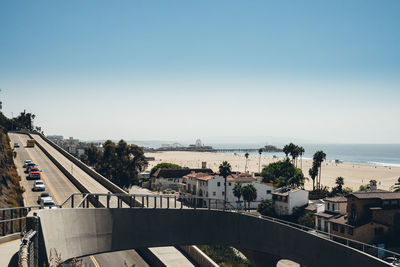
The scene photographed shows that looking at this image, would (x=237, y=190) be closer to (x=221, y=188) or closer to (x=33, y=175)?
(x=221, y=188)

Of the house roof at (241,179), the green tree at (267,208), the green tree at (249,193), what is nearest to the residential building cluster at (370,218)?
the green tree at (267,208)

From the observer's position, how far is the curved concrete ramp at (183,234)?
78.3ft

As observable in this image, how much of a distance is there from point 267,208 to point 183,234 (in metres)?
46.7

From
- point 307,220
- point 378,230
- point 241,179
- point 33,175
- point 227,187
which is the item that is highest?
point 33,175

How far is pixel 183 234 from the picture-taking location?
30.6 m

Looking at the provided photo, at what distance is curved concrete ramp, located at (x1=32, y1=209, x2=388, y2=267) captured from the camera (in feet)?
78.3

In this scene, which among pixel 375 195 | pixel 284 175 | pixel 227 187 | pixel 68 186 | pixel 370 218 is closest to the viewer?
pixel 370 218

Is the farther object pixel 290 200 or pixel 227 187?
pixel 227 187

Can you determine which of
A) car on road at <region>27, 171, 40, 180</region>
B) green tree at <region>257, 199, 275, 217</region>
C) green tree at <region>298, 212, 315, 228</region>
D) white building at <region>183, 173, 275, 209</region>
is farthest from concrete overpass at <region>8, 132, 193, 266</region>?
green tree at <region>257, 199, 275, 217</region>

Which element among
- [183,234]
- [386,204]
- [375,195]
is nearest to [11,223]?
[183,234]

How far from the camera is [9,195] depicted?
4150 centimetres

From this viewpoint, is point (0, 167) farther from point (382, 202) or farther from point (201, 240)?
point (382, 202)

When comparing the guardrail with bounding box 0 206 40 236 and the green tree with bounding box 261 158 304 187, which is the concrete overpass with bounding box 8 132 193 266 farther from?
the green tree with bounding box 261 158 304 187

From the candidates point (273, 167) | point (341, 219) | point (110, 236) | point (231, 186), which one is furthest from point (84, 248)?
point (273, 167)
